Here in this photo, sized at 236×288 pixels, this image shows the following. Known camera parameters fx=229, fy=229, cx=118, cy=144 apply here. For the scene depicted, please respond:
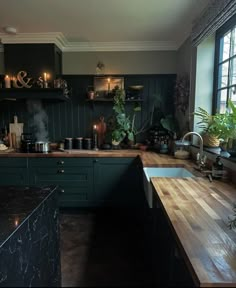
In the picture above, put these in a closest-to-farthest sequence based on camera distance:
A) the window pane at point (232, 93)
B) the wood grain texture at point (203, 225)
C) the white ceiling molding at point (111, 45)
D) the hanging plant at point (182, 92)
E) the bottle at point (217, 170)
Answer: the wood grain texture at point (203, 225)
the bottle at point (217, 170)
the window pane at point (232, 93)
the hanging plant at point (182, 92)
the white ceiling molding at point (111, 45)

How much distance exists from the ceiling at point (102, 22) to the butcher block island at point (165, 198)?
1524 millimetres

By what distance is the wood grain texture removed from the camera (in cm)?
71

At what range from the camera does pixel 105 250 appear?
7.41ft

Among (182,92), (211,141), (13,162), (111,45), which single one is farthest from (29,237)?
(111,45)

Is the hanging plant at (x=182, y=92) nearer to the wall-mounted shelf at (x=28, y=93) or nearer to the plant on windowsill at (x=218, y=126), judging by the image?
the plant on windowsill at (x=218, y=126)

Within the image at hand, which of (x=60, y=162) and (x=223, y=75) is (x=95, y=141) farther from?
(x=223, y=75)

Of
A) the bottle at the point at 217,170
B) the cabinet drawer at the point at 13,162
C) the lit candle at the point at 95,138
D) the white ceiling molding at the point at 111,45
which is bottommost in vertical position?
the cabinet drawer at the point at 13,162

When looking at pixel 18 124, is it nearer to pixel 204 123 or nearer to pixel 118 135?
pixel 118 135

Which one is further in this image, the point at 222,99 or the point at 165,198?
the point at 222,99

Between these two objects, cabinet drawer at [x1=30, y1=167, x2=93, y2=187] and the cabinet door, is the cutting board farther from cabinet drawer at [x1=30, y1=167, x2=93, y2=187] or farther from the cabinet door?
the cabinet door

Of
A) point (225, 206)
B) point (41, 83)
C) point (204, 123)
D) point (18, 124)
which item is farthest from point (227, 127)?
point (18, 124)

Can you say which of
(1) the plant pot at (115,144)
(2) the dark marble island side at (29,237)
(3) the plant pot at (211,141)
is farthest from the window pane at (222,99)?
(2) the dark marble island side at (29,237)

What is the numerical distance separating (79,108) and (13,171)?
1.31 meters

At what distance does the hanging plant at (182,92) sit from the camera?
2879 millimetres
